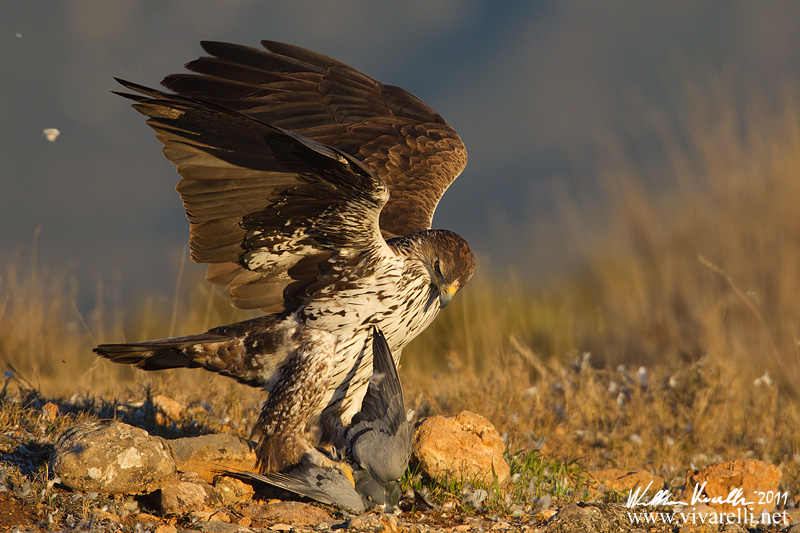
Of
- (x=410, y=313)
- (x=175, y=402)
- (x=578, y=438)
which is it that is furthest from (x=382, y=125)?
(x=578, y=438)

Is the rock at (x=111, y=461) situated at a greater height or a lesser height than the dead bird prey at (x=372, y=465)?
greater

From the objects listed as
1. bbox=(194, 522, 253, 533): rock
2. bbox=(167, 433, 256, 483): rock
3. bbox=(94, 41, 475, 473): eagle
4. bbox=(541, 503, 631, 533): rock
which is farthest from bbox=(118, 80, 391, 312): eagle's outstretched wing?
bbox=(541, 503, 631, 533): rock

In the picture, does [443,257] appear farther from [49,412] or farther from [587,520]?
[49,412]

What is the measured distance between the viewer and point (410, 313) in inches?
Answer: 172

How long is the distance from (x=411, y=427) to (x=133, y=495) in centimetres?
136

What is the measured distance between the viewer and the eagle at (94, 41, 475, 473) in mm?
3854

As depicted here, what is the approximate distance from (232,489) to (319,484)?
0.42m

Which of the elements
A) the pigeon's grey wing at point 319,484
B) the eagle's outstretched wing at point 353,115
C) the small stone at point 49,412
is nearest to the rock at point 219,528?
the pigeon's grey wing at point 319,484

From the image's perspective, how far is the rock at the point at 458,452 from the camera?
13.4 ft

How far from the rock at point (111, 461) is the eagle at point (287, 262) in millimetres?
799

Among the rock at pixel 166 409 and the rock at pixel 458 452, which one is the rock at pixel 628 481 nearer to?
the rock at pixel 458 452

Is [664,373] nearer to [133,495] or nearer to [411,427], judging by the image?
[411,427]

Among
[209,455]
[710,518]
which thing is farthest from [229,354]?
[710,518]
